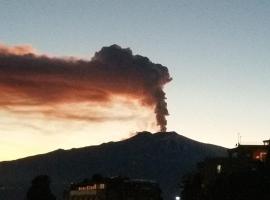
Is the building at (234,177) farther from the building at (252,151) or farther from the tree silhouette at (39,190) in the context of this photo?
the tree silhouette at (39,190)

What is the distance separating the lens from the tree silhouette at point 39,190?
68.4 meters

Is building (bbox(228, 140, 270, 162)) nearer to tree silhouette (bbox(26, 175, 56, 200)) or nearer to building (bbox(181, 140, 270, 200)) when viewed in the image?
building (bbox(181, 140, 270, 200))

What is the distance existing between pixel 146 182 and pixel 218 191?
22.9 meters

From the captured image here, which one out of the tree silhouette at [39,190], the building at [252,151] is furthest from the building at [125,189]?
the tree silhouette at [39,190]

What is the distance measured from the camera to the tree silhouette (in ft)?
224

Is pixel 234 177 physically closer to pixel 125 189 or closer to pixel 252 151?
pixel 125 189

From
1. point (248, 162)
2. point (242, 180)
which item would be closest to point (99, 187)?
point (248, 162)

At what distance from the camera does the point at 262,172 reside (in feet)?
261

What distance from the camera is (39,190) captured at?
69.1 meters

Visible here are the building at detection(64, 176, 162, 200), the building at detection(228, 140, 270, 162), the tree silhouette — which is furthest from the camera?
the building at detection(228, 140, 270, 162)

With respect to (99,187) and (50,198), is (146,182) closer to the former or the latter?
(99,187)

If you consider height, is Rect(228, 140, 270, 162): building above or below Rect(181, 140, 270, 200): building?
above

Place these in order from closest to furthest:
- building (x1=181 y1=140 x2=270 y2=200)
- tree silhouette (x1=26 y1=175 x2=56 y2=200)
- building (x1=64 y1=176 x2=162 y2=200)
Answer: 1. tree silhouette (x1=26 y1=175 x2=56 y2=200)
2. building (x1=181 y1=140 x2=270 y2=200)
3. building (x1=64 y1=176 x2=162 y2=200)

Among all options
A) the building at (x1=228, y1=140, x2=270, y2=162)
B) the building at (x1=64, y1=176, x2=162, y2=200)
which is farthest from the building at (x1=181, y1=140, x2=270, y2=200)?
the building at (x1=64, y1=176, x2=162, y2=200)
